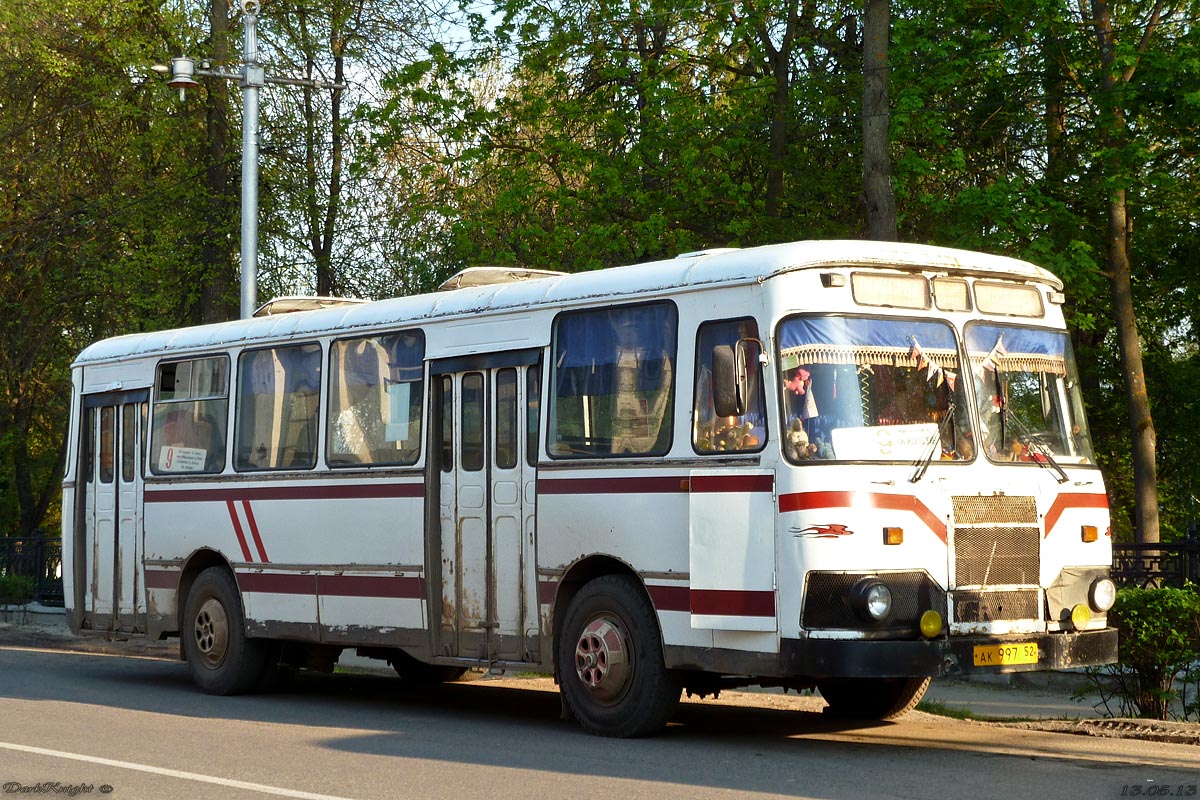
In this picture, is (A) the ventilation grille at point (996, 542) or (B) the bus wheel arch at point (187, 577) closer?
(A) the ventilation grille at point (996, 542)

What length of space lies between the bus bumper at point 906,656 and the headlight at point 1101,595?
0.66 m

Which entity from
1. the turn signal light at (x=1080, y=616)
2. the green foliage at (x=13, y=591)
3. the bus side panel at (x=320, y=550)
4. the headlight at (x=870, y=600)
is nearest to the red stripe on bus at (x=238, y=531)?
the bus side panel at (x=320, y=550)

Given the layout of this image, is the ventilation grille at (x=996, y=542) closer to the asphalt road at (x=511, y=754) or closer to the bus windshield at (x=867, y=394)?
the bus windshield at (x=867, y=394)

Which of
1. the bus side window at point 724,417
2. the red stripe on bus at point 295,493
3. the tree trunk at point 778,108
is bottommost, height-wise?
the red stripe on bus at point 295,493

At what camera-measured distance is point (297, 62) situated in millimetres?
→ 28250

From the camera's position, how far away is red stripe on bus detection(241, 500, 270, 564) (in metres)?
14.2

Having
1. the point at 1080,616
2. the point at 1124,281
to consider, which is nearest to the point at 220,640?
the point at 1080,616

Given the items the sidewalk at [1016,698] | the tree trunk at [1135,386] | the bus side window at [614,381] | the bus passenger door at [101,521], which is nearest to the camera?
the bus side window at [614,381]

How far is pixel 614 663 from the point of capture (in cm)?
1098

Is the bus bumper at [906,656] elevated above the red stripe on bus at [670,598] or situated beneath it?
situated beneath

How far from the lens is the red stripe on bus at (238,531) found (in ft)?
47.3

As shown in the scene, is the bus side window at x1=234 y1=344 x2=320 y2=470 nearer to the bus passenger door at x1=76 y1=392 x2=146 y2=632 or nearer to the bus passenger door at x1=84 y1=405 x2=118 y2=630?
the bus passenger door at x1=76 y1=392 x2=146 y2=632

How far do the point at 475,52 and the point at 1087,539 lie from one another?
18.8m

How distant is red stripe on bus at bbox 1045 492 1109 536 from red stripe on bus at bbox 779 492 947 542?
41.4 inches
